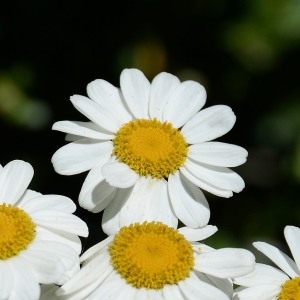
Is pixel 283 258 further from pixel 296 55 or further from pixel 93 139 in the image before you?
pixel 296 55

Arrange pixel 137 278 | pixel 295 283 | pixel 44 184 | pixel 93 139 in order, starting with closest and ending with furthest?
pixel 137 278 → pixel 295 283 → pixel 93 139 → pixel 44 184

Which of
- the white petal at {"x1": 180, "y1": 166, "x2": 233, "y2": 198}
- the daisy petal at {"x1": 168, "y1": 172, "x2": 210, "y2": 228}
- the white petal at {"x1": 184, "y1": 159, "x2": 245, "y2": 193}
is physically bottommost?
the daisy petal at {"x1": 168, "y1": 172, "x2": 210, "y2": 228}

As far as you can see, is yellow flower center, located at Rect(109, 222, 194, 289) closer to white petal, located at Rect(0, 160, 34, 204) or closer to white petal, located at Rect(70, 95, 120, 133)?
white petal, located at Rect(0, 160, 34, 204)

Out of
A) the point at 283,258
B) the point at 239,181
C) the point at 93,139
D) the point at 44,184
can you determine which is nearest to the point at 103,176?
the point at 93,139

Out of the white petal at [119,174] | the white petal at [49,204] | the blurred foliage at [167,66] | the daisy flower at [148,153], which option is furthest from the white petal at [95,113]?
the blurred foliage at [167,66]

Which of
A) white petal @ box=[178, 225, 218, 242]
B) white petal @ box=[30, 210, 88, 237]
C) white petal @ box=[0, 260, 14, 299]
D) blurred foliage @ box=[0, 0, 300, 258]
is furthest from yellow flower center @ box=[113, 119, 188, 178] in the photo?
blurred foliage @ box=[0, 0, 300, 258]

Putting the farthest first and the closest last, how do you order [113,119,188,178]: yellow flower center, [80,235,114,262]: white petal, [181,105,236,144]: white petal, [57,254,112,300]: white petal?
[181,105,236,144]: white petal → [113,119,188,178]: yellow flower center → [80,235,114,262]: white petal → [57,254,112,300]: white petal

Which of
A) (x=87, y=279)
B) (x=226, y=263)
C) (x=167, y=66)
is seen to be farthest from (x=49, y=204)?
(x=167, y=66)
